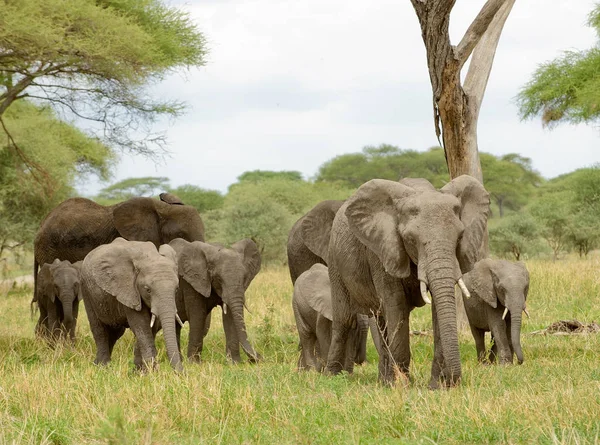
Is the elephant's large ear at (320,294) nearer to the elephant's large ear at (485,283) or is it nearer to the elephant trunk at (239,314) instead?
the elephant trunk at (239,314)

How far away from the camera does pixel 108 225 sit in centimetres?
1376

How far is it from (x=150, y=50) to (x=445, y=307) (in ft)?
44.9

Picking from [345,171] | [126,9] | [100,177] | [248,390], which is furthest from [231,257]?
[345,171]

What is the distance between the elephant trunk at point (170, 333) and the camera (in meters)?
8.66

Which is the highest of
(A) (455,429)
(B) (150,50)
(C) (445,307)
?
(B) (150,50)

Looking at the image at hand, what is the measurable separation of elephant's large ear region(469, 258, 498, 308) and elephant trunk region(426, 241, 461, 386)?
3317 mm

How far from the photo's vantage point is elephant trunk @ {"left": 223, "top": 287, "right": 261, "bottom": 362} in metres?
10.6

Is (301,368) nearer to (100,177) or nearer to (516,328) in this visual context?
(516,328)

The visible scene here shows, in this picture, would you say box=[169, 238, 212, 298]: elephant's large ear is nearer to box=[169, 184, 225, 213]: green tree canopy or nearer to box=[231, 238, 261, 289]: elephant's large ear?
box=[231, 238, 261, 289]: elephant's large ear

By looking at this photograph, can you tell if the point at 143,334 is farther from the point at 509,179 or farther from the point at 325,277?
the point at 509,179

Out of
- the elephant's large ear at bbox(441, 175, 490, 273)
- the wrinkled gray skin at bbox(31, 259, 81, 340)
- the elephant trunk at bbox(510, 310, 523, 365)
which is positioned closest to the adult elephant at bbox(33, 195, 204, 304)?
the wrinkled gray skin at bbox(31, 259, 81, 340)

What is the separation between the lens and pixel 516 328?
31.3 feet

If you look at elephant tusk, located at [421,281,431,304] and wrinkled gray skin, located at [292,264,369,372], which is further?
wrinkled gray skin, located at [292,264,369,372]

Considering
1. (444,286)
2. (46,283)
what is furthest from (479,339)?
(46,283)
